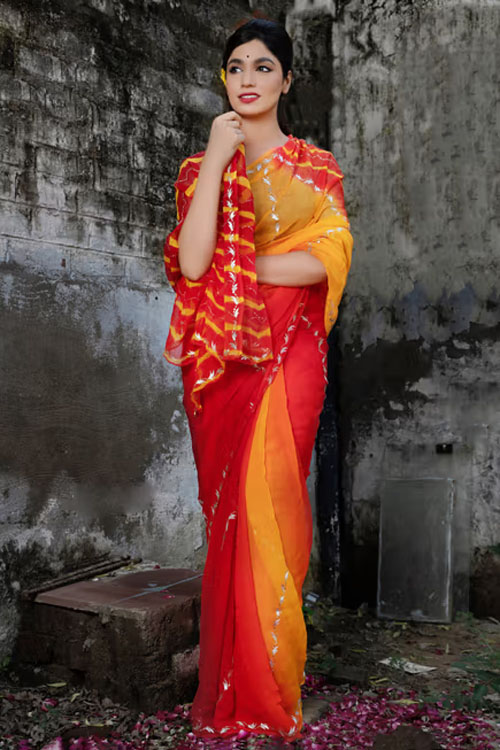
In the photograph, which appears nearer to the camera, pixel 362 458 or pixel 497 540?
pixel 497 540

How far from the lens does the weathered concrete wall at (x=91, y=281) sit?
3.16 meters

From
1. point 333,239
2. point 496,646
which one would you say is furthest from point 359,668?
point 333,239

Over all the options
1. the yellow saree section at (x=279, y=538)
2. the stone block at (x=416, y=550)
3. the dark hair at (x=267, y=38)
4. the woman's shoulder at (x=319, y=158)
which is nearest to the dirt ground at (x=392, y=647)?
the stone block at (x=416, y=550)

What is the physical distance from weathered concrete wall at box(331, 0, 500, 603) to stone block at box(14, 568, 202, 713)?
4.95ft

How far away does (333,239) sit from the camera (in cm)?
246

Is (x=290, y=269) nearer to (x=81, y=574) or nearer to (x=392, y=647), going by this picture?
(x=81, y=574)

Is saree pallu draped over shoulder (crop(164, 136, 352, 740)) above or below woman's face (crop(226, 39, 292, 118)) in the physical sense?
below

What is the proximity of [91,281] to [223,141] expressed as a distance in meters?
1.26

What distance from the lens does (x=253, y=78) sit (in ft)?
8.13

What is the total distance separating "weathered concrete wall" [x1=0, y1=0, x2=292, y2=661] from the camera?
3.16 metres

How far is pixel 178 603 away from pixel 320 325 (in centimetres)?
111

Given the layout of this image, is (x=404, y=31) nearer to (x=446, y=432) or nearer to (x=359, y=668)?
(x=446, y=432)

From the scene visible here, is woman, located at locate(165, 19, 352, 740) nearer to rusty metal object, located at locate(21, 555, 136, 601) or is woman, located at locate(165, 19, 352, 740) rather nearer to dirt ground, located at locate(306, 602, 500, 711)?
dirt ground, located at locate(306, 602, 500, 711)

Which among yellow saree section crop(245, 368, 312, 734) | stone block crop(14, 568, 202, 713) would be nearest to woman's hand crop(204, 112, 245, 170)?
yellow saree section crop(245, 368, 312, 734)
